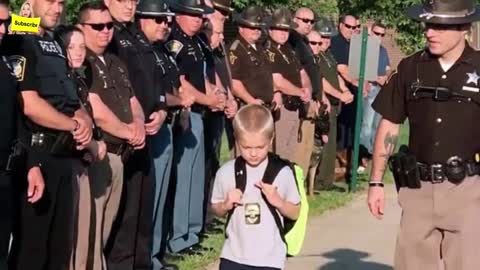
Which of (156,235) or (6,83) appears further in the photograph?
(156,235)

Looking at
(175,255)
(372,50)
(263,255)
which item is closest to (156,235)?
(175,255)

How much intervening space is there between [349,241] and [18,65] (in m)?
5.15

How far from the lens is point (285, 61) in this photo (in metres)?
11.7

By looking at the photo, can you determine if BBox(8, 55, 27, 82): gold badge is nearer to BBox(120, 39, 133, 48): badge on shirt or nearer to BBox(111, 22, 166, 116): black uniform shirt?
BBox(111, 22, 166, 116): black uniform shirt

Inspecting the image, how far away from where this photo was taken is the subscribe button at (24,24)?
631 centimetres

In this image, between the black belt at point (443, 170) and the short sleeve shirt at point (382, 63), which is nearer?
the black belt at point (443, 170)

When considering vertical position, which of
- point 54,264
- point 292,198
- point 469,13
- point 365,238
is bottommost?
point 365,238

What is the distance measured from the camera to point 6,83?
19.7 feet

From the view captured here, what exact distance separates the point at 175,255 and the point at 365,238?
223cm

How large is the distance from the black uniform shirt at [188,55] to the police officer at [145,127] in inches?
32.8

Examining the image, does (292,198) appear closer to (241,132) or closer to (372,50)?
(241,132)

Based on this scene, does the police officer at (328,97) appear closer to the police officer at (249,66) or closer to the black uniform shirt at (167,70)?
the police officer at (249,66)

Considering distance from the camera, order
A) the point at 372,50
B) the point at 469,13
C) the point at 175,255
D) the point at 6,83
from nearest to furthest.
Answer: the point at 6,83, the point at 469,13, the point at 175,255, the point at 372,50

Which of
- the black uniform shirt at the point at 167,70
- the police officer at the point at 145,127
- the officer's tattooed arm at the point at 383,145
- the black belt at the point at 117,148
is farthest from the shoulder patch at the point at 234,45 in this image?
the officer's tattooed arm at the point at 383,145
